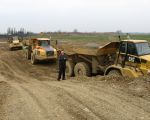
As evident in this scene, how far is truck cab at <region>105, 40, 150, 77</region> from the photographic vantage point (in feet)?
51.5

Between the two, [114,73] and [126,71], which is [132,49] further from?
[114,73]

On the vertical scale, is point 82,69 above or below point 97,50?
below

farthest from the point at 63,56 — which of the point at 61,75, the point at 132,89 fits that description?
the point at 132,89

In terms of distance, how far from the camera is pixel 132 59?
1614 cm

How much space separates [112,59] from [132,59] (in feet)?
5.53

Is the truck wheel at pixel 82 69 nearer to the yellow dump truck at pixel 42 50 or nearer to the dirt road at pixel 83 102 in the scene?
the dirt road at pixel 83 102

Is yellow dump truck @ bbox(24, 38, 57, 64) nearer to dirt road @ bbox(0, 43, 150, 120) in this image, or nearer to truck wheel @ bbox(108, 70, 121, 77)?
truck wheel @ bbox(108, 70, 121, 77)

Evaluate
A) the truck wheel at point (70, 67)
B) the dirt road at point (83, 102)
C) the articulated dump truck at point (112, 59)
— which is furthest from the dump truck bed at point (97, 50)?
the dirt road at point (83, 102)

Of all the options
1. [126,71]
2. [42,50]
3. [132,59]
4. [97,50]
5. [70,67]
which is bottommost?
[70,67]

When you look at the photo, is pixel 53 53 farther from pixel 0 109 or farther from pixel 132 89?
pixel 0 109

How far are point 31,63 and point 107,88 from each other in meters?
16.2

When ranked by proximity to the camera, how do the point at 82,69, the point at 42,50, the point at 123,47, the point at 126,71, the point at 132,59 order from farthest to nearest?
the point at 42,50 → the point at 82,69 → the point at 123,47 → the point at 132,59 → the point at 126,71

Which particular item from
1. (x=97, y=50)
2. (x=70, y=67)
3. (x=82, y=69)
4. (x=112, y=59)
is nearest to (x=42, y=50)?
(x=70, y=67)

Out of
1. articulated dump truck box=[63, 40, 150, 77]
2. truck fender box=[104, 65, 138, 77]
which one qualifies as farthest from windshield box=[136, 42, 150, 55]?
truck fender box=[104, 65, 138, 77]
